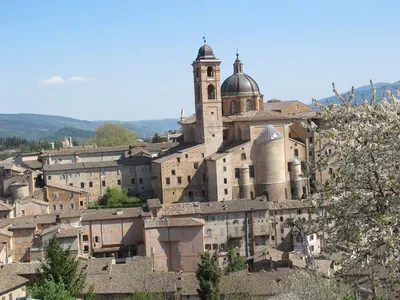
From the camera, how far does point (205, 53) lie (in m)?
59.2

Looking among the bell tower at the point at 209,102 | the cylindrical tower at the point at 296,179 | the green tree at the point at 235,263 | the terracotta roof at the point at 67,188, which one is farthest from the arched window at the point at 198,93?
the green tree at the point at 235,263

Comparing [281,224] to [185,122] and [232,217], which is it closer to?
[232,217]

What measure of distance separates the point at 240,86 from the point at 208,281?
35.9m

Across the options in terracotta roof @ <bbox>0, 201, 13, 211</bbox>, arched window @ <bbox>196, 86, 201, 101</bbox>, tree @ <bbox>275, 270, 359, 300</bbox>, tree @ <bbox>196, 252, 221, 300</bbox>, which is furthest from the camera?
arched window @ <bbox>196, 86, 201, 101</bbox>

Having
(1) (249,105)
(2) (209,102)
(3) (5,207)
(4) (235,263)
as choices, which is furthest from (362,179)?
(1) (249,105)

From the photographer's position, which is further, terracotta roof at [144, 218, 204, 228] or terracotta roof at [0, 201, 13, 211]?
terracotta roof at [0, 201, 13, 211]

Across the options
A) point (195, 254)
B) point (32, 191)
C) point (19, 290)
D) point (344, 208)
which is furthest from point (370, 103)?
point (32, 191)

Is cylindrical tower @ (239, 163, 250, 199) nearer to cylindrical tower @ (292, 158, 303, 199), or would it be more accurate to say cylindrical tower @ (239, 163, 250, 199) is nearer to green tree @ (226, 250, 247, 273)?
cylindrical tower @ (292, 158, 303, 199)

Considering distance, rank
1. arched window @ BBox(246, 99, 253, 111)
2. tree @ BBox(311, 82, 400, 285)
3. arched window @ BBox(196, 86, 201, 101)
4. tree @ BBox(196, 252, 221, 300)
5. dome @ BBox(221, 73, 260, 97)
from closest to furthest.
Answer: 1. tree @ BBox(311, 82, 400, 285)
2. tree @ BBox(196, 252, 221, 300)
3. arched window @ BBox(196, 86, 201, 101)
4. arched window @ BBox(246, 99, 253, 111)
5. dome @ BBox(221, 73, 260, 97)

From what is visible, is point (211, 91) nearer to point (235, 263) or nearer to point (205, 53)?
point (205, 53)

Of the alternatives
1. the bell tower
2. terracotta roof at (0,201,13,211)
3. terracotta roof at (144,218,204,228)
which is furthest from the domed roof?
terracotta roof at (0,201,13,211)

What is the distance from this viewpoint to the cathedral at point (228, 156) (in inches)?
2196

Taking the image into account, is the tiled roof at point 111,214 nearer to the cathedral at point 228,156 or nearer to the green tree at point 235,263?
the green tree at point 235,263

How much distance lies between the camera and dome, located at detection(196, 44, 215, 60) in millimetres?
59072
